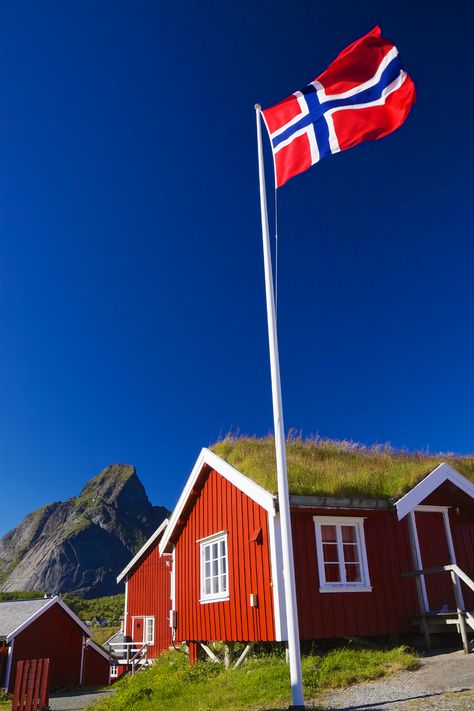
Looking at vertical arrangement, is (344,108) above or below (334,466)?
above

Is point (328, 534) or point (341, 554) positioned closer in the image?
point (341, 554)

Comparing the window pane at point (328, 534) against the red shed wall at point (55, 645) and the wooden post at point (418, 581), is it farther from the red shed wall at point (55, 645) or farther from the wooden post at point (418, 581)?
the red shed wall at point (55, 645)

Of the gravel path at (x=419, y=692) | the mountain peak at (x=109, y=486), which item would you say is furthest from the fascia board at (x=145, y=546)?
the mountain peak at (x=109, y=486)

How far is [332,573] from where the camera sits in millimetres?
12484

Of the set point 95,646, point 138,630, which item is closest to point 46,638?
point 95,646

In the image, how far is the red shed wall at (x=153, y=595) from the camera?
25.0 metres

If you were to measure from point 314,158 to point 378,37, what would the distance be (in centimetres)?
259

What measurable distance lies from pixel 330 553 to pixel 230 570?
2.71 metres

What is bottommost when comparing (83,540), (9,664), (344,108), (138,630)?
(9,664)

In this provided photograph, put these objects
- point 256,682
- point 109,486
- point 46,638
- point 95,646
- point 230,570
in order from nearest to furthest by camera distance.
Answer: point 256,682 < point 230,570 < point 46,638 < point 95,646 < point 109,486

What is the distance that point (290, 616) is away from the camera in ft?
24.7

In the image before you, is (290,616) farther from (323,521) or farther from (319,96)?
(319,96)

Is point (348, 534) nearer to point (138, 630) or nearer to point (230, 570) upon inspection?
point (230, 570)

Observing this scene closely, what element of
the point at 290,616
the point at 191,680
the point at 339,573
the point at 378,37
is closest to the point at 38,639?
→ the point at 191,680
